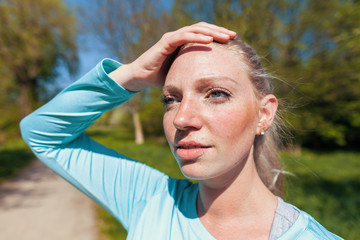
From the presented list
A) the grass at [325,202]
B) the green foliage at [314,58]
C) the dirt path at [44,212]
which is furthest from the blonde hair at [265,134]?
the green foliage at [314,58]

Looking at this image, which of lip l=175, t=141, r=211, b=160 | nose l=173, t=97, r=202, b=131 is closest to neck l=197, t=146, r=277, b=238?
lip l=175, t=141, r=211, b=160

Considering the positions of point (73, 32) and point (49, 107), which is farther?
point (73, 32)

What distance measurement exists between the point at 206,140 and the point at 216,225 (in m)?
0.48

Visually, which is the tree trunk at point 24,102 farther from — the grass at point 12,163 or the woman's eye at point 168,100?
the woman's eye at point 168,100

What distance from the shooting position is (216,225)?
1.21 metres

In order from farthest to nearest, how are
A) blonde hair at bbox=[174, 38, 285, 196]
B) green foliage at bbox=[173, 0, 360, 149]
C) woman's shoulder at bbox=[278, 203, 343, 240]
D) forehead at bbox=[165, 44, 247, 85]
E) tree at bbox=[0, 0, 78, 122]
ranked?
tree at bbox=[0, 0, 78, 122], green foliage at bbox=[173, 0, 360, 149], blonde hair at bbox=[174, 38, 285, 196], forehead at bbox=[165, 44, 247, 85], woman's shoulder at bbox=[278, 203, 343, 240]

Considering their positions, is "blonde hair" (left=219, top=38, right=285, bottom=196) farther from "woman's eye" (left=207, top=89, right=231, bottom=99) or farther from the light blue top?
the light blue top

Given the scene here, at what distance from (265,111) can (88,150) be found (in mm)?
1096

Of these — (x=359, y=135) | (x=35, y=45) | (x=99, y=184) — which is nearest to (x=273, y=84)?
(x=99, y=184)

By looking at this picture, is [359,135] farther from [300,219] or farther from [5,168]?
[5,168]

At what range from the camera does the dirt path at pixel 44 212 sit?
4.10 metres

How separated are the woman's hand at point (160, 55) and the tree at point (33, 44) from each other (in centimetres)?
1768

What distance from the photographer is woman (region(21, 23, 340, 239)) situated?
42.6 inches

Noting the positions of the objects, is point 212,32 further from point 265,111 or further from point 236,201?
point 236,201
